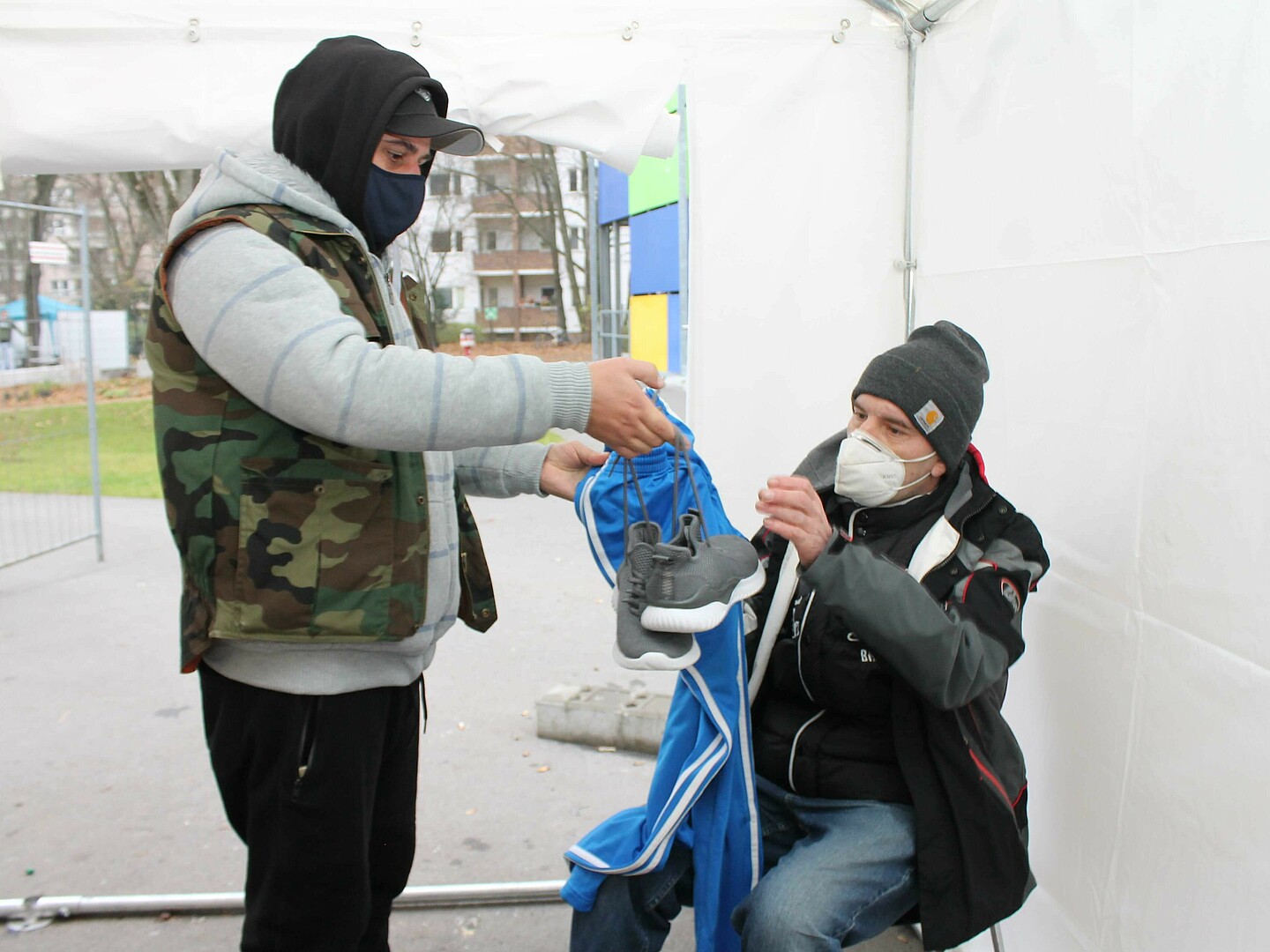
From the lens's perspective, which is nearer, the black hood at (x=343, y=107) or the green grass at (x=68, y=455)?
the black hood at (x=343, y=107)

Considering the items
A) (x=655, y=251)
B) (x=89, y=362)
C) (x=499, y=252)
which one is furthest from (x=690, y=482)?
(x=499, y=252)

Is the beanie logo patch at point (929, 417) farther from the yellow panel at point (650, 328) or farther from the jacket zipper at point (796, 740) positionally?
the yellow panel at point (650, 328)

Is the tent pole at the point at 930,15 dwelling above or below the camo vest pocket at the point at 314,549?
above

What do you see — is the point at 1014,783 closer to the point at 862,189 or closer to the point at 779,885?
the point at 779,885

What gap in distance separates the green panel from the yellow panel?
3.79ft

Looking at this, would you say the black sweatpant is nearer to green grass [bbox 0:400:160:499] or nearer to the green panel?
green grass [bbox 0:400:160:499]

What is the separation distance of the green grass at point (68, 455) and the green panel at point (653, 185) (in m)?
6.11

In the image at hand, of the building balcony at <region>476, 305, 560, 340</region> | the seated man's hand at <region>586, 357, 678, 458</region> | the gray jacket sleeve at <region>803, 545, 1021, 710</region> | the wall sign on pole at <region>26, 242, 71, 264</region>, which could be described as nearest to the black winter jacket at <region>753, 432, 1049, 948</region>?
the gray jacket sleeve at <region>803, 545, 1021, 710</region>

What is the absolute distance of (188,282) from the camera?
147 cm

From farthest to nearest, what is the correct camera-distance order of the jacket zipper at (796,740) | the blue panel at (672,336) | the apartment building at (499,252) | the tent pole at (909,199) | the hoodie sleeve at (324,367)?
the apartment building at (499,252), the blue panel at (672,336), the tent pole at (909,199), the jacket zipper at (796,740), the hoodie sleeve at (324,367)

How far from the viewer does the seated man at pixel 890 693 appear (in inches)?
71.4

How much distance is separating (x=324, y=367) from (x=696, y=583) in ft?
2.14

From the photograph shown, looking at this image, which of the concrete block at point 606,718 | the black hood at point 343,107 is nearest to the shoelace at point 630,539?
the black hood at point 343,107

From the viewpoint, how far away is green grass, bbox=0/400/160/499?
7.98 m
